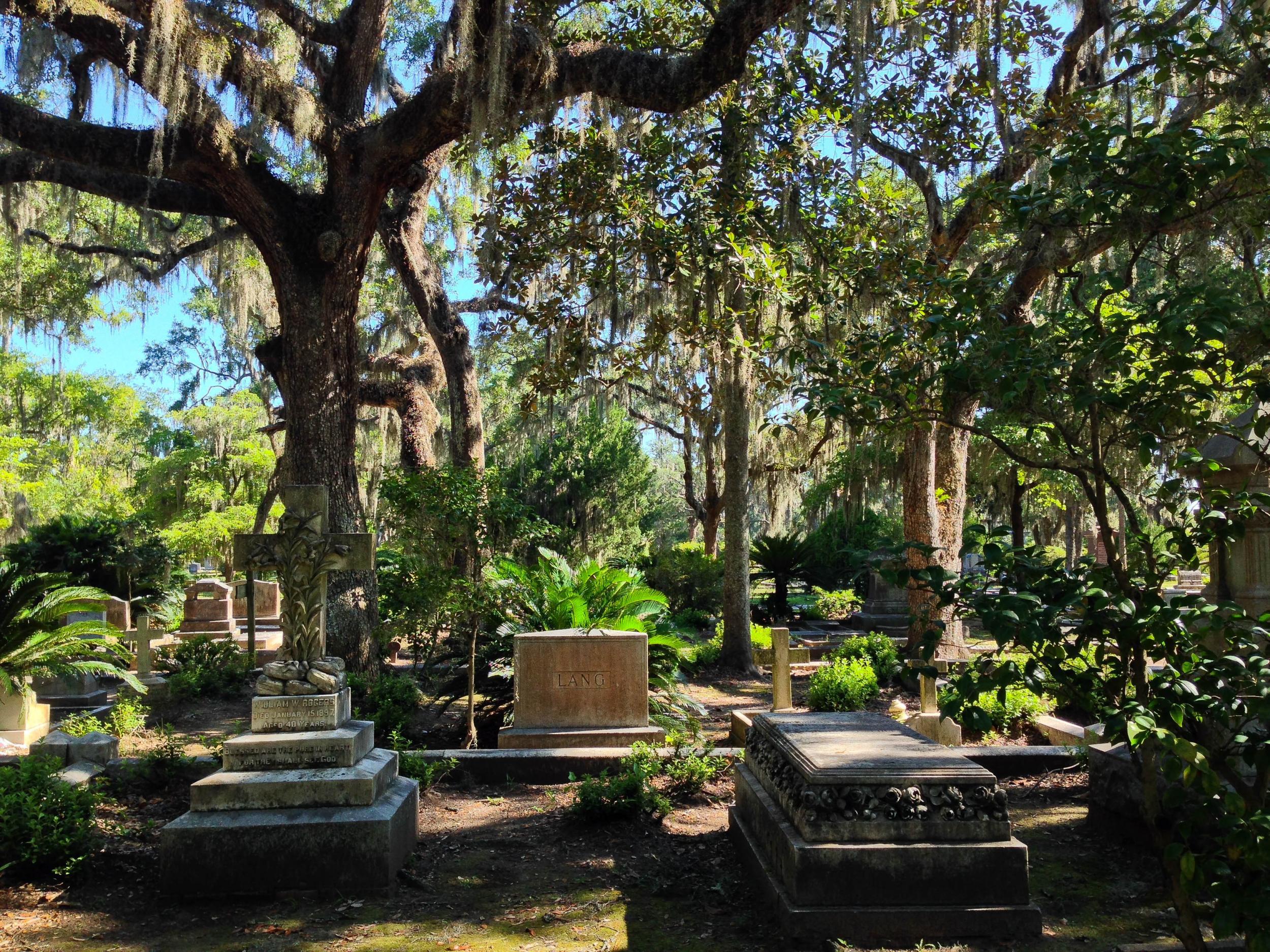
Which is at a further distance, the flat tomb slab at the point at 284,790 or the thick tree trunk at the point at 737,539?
the thick tree trunk at the point at 737,539

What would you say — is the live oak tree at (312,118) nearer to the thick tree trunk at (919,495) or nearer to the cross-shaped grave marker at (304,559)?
the cross-shaped grave marker at (304,559)

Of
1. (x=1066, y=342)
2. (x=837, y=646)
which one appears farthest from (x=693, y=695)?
(x=1066, y=342)

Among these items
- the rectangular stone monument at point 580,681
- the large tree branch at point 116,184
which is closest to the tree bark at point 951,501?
the rectangular stone monument at point 580,681

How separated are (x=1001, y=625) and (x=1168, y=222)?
1.82m

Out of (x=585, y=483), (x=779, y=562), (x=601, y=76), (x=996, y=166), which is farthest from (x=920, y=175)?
(x=585, y=483)

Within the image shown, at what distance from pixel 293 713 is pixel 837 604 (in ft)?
59.6

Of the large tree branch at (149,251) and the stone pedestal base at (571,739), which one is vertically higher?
the large tree branch at (149,251)

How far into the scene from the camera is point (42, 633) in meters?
8.35

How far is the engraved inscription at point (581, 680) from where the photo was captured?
902 cm

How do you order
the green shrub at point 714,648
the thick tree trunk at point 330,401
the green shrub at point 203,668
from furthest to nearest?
1. the green shrub at point 714,648
2. the green shrub at point 203,668
3. the thick tree trunk at point 330,401

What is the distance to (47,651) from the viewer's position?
8.27 meters

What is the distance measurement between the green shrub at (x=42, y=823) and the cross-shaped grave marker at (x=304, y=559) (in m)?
1.31

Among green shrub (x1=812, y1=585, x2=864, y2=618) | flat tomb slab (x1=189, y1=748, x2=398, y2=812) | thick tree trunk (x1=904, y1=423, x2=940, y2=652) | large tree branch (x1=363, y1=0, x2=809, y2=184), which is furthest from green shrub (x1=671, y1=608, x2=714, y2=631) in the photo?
flat tomb slab (x1=189, y1=748, x2=398, y2=812)

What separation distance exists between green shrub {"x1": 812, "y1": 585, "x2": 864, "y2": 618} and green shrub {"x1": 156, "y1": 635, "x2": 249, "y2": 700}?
13.1 metres
